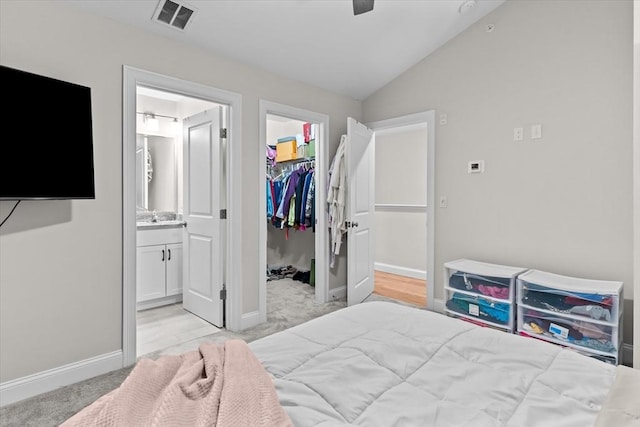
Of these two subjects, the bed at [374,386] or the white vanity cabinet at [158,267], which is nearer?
the bed at [374,386]

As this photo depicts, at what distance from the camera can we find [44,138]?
6.26 feet

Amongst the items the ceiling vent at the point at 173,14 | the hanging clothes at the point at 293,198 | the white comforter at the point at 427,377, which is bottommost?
the white comforter at the point at 427,377

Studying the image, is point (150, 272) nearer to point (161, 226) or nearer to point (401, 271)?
point (161, 226)

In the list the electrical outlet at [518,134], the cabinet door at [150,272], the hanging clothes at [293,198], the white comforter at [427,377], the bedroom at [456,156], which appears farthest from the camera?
the hanging clothes at [293,198]

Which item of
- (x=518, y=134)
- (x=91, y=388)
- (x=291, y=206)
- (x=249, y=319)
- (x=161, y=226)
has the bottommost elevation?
(x=91, y=388)

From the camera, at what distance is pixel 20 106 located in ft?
5.93

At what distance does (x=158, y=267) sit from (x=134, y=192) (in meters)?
1.55

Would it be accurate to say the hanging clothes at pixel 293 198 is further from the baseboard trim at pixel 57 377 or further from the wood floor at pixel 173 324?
the baseboard trim at pixel 57 377

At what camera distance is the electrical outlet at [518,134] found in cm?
288

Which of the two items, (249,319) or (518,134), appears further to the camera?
(249,319)

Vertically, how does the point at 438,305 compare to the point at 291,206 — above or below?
below

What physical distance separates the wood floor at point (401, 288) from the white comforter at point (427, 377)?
101 inches

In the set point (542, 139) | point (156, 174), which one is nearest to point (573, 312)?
point (542, 139)

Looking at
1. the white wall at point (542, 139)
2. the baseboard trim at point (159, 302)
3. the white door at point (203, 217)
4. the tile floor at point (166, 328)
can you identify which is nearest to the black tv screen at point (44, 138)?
the white door at point (203, 217)
